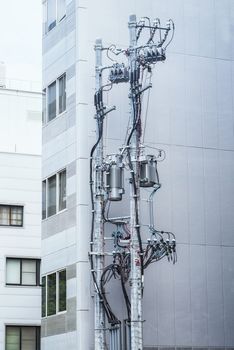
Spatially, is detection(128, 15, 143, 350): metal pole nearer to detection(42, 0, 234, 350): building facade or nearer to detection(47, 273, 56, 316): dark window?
detection(42, 0, 234, 350): building facade

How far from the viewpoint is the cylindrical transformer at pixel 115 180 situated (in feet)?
121

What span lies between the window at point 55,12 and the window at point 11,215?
14.4m

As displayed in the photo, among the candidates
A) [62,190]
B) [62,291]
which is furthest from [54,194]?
[62,291]

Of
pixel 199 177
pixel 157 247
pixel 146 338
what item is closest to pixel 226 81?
pixel 199 177

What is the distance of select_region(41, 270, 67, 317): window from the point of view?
131ft

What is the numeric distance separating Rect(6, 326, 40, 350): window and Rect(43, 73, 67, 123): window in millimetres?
14809

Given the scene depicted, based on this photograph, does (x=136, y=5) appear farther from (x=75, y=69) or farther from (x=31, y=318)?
(x=31, y=318)

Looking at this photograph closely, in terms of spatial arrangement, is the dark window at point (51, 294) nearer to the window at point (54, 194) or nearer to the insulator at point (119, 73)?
the window at point (54, 194)

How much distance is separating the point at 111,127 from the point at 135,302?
724cm

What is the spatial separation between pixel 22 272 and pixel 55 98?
14778mm

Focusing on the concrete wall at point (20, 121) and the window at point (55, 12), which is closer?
the window at point (55, 12)

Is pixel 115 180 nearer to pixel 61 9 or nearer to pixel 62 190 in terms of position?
pixel 62 190

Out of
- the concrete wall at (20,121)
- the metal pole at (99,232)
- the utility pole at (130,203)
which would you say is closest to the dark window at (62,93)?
the metal pole at (99,232)

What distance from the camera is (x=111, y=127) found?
130 ft
